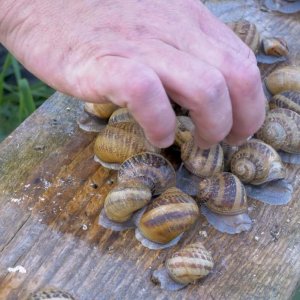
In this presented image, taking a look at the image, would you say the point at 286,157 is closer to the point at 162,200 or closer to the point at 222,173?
the point at 222,173

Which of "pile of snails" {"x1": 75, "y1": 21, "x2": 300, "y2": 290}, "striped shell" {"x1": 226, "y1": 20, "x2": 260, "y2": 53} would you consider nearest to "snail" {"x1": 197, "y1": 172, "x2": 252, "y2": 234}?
"pile of snails" {"x1": 75, "y1": 21, "x2": 300, "y2": 290}

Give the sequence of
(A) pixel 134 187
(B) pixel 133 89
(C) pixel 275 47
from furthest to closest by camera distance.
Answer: (C) pixel 275 47 < (A) pixel 134 187 < (B) pixel 133 89

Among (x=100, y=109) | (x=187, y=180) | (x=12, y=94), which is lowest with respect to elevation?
(x=12, y=94)

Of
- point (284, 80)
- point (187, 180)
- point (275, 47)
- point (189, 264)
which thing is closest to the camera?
point (189, 264)

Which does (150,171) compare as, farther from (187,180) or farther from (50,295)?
(50,295)

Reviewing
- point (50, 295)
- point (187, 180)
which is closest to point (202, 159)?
point (187, 180)

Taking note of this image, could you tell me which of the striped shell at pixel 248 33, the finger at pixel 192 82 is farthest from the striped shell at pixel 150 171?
the striped shell at pixel 248 33

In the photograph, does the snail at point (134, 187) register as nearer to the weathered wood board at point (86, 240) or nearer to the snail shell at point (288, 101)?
the weathered wood board at point (86, 240)

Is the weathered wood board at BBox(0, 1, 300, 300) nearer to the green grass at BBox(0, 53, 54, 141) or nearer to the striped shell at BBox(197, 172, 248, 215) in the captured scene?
the striped shell at BBox(197, 172, 248, 215)
